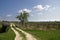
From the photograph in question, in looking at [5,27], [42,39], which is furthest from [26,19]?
[42,39]

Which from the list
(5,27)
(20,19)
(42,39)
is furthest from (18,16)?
(42,39)

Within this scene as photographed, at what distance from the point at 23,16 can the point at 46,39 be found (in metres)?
64.5

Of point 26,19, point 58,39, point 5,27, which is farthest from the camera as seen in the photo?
point 26,19

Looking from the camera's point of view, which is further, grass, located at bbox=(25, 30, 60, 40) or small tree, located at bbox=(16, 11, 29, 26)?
small tree, located at bbox=(16, 11, 29, 26)

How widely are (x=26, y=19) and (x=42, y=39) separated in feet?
206

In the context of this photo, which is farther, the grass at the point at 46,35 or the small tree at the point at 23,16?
the small tree at the point at 23,16

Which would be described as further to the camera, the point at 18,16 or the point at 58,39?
the point at 18,16

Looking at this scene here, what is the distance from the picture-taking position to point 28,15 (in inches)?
3460

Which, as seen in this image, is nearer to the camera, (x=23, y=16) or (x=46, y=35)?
(x=46, y=35)

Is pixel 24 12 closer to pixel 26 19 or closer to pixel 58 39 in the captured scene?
pixel 26 19

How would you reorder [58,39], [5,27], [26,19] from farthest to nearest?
[26,19]
[5,27]
[58,39]

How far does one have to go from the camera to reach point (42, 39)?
866 inches

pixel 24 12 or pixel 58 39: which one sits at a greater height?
pixel 24 12

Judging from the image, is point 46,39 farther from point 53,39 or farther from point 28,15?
point 28,15
